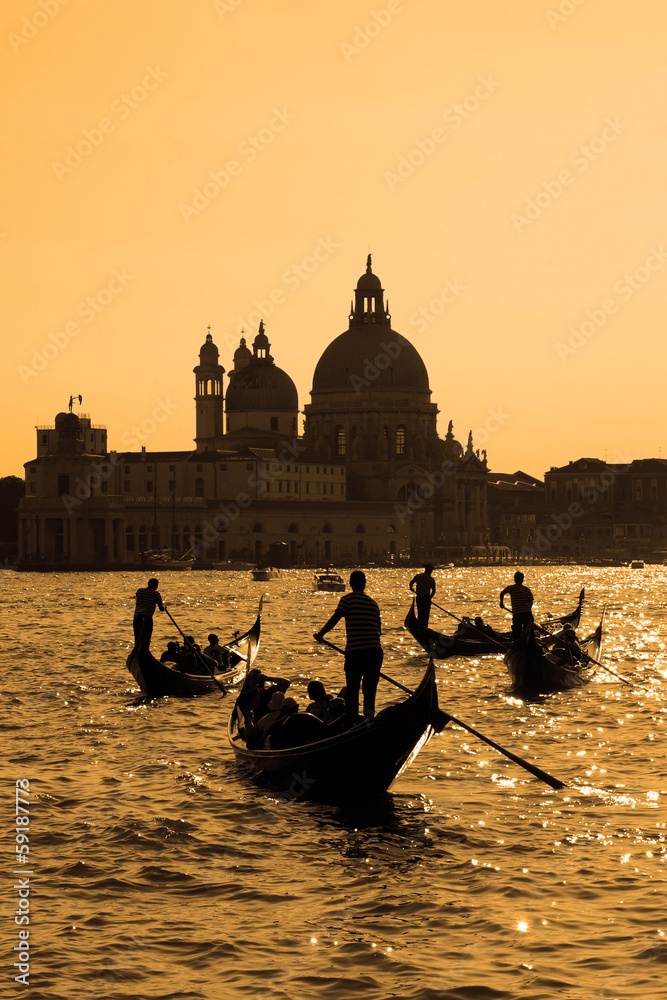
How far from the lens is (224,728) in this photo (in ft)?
70.8

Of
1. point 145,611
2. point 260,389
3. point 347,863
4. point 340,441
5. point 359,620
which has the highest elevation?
point 260,389

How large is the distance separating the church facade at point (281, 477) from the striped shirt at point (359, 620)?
107707 millimetres

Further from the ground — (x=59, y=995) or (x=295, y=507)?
(x=295, y=507)

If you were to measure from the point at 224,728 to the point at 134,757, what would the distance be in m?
2.92

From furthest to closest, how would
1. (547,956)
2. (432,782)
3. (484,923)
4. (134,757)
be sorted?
(134,757), (432,782), (484,923), (547,956)

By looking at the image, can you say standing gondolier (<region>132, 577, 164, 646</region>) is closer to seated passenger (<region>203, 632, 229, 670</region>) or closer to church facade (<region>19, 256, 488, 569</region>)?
seated passenger (<region>203, 632, 229, 670</region>)

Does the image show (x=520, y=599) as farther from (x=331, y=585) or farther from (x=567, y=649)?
(x=331, y=585)

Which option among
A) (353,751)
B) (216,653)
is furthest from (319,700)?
(216,653)

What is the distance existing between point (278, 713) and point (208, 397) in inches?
5472

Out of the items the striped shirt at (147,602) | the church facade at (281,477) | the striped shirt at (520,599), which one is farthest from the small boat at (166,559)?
the striped shirt at (147,602)

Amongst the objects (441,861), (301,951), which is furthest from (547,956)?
(441,861)

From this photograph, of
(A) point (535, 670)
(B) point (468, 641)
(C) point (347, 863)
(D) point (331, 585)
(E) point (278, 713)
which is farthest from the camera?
(D) point (331, 585)

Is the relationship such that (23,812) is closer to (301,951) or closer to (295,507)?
(301,951)

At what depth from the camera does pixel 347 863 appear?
1315cm
